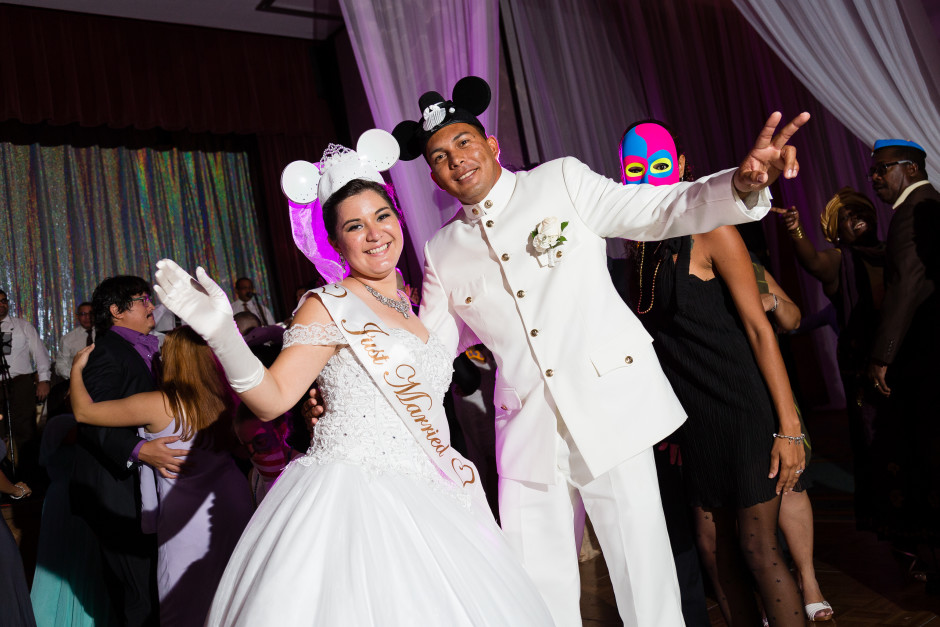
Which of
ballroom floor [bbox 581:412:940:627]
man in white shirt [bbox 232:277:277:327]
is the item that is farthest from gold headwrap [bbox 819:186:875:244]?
man in white shirt [bbox 232:277:277:327]

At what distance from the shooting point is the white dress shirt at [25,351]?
7.01 metres

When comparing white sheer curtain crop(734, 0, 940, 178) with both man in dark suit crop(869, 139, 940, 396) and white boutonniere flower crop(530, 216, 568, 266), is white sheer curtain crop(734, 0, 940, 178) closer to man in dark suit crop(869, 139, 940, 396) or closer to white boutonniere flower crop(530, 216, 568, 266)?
man in dark suit crop(869, 139, 940, 396)

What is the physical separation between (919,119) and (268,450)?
105 inches

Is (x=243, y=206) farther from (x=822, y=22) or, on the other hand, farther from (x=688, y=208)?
(x=688, y=208)

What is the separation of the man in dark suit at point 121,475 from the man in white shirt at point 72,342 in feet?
14.7

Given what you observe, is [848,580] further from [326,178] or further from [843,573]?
[326,178]

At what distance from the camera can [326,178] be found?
2.04 metres

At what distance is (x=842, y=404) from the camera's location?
25.1ft

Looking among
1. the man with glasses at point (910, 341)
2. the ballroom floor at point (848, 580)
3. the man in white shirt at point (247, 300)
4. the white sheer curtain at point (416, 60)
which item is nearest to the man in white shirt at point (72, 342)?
the man in white shirt at point (247, 300)

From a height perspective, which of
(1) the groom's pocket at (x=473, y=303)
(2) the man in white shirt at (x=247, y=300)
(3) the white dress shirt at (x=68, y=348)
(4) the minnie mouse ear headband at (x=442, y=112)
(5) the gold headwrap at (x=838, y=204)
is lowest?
(1) the groom's pocket at (x=473, y=303)

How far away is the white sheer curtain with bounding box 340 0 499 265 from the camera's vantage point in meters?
3.19

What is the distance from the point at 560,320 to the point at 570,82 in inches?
122

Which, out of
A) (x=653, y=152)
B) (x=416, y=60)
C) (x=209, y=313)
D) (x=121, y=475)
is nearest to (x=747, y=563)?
(x=653, y=152)

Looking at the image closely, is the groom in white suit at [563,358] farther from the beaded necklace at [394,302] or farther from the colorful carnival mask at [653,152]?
the colorful carnival mask at [653,152]
